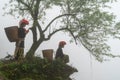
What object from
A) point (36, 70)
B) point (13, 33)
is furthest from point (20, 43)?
point (36, 70)

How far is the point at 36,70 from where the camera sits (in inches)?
648

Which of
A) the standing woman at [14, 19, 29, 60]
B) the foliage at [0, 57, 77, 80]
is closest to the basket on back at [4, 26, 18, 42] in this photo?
the standing woman at [14, 19, 29, 60]

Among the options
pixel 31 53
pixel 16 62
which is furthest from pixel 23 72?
pixel 31 53

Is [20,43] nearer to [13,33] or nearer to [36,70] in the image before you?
[13,33]

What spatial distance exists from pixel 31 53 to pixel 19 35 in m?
1.10

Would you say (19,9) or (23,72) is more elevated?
(19,9)

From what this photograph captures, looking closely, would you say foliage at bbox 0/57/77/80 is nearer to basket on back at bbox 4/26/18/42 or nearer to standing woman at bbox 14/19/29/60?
standing woman at bbox 14/19/29/60

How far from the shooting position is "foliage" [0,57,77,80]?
15.6 m

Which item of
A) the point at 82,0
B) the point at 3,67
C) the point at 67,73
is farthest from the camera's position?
the point at 67,73

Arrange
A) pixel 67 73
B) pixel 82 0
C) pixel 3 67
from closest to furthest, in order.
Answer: pixel 3 67 → pixel 82 0 → pixel 67 73

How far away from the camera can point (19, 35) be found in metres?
17.1

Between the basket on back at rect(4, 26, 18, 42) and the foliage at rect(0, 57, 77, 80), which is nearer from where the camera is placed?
the foliage at rect(0, 57, 77, 80)

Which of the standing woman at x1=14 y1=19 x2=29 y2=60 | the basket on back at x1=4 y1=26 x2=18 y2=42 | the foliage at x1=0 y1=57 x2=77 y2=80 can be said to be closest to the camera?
the foliage at x1=0 y1=57 x2=77 y2=80

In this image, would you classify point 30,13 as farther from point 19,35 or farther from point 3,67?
point 3,67
